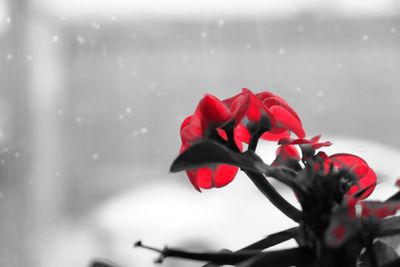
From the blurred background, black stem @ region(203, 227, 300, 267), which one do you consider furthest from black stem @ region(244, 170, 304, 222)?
the blurred background

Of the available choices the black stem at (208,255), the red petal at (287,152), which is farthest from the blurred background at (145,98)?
the black stem at (208,255)

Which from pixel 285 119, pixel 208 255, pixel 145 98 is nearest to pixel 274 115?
pixel 285 119

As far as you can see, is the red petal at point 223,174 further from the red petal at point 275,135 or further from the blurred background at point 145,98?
the blurred background at point 145,98

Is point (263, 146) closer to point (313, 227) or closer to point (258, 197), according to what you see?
point (258, 197)

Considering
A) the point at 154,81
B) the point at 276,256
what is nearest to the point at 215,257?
the point at 276,256

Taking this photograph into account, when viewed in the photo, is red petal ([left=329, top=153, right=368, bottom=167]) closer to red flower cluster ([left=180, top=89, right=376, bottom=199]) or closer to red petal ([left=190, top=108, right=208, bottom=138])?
red flower cluster ([left=180, top=89, right=376, bottom=199])

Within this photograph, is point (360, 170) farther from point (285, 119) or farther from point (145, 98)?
point (145, 98)
